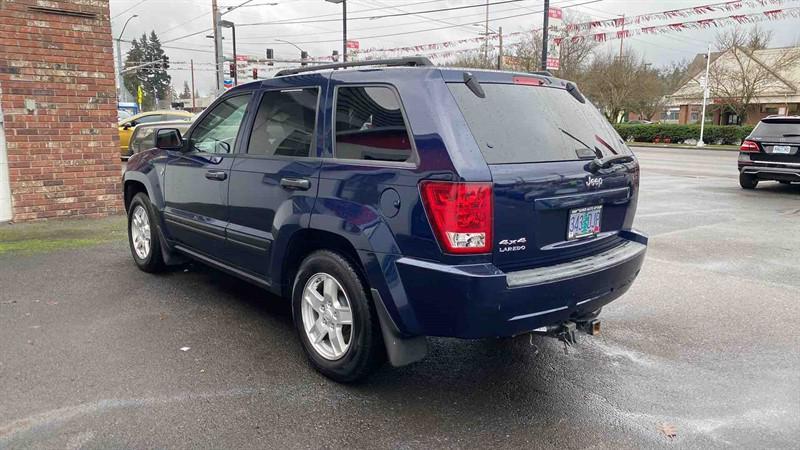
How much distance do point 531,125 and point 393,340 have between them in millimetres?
1415

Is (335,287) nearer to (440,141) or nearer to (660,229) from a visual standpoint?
(440,141)

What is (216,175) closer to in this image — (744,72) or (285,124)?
(285,124)

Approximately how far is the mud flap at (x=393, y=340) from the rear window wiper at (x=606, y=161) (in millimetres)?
1398

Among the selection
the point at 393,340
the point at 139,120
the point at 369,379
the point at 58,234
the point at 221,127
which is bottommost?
the point at 369,379

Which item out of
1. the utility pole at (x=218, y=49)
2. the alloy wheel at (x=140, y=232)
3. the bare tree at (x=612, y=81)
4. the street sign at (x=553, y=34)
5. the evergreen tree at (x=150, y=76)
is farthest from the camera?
the evergreen tree at (x=150, y=76)

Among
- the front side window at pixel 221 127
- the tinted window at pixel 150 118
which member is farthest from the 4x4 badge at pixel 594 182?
the tinted window at pixel 150 118

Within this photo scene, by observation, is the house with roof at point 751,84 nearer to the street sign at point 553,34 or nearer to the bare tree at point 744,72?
the bare tree at point 744,72

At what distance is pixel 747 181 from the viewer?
13102 millimetres

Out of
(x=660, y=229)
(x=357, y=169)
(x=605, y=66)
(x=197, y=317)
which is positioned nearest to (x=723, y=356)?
(x=357, y=169)

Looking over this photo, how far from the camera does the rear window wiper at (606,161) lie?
3484 mm

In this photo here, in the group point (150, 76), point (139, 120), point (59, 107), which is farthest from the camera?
point (150, 76)

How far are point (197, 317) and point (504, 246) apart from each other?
8.94 feet

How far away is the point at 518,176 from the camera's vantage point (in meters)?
3.09

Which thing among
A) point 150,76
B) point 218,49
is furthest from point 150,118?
point 150,76
